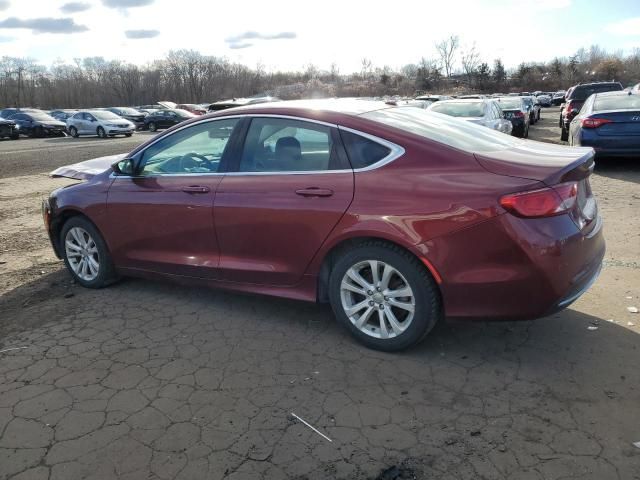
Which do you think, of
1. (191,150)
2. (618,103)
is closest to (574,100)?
(618,103)

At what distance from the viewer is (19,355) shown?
12.7 feet

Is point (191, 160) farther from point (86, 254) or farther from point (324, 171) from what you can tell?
point (86, 254)

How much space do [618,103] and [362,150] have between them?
912 centimetres

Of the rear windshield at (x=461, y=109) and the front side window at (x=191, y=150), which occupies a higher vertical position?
the rear windshield at (x=461, y=109)

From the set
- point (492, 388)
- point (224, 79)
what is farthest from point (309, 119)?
point (224, 79)

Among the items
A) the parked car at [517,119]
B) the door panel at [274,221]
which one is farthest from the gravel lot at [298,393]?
the parked car at [517,119]

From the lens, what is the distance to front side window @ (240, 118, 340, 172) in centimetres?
376

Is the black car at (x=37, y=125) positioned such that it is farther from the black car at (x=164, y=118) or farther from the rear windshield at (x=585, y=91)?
the rear windshield at (x=585, y=91)

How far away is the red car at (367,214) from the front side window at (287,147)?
0.03 feet

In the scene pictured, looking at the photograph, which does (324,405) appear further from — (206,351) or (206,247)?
(206,247)

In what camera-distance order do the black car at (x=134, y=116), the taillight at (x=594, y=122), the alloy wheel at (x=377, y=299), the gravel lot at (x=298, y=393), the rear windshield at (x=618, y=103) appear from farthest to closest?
the black car at (x=134, y=116)
the rear windshield at (x=618, y=103)
the taillight at (x=594, y=122)
the alloy wheel at (x=377, y=299)
the gravel lot at (x=298, y=393)

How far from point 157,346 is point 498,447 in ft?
7.85

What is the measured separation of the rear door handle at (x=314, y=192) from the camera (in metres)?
3.62

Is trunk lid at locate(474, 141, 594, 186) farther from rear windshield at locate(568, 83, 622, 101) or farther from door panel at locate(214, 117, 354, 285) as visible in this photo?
rear windshield at locate(568, 83, 622, 101)
